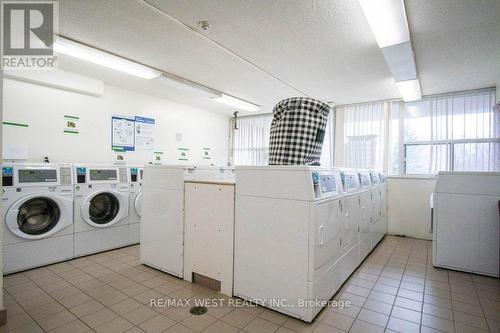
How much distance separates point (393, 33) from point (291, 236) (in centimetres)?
207

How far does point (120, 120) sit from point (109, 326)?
346cm

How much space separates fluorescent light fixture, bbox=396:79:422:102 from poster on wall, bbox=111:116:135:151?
14.3 feet

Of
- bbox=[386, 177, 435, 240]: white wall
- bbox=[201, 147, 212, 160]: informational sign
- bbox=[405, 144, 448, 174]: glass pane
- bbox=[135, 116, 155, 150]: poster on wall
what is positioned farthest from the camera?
bbox=[201, 147, 212, 160]: informational sign

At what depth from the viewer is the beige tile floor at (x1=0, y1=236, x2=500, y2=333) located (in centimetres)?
193

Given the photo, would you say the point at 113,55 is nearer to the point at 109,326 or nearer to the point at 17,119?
the point at 17,119

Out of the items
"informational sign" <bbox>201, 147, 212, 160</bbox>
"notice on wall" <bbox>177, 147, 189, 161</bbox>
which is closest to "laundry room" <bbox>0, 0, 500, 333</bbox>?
"notice on wall" <bbox>177, 147, 189, 161</bbox>

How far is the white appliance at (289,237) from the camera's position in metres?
1.93

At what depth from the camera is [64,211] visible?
317 cm

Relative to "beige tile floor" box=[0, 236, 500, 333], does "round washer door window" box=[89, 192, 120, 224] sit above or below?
above

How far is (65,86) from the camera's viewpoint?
3.73 m

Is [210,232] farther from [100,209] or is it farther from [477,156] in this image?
[477,156]

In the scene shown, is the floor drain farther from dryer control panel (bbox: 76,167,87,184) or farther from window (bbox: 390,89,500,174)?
window (bbox: 390,89,500,174)

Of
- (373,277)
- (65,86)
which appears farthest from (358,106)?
(65,86)

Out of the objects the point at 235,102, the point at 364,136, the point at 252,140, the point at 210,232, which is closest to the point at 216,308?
the point at 210,232
